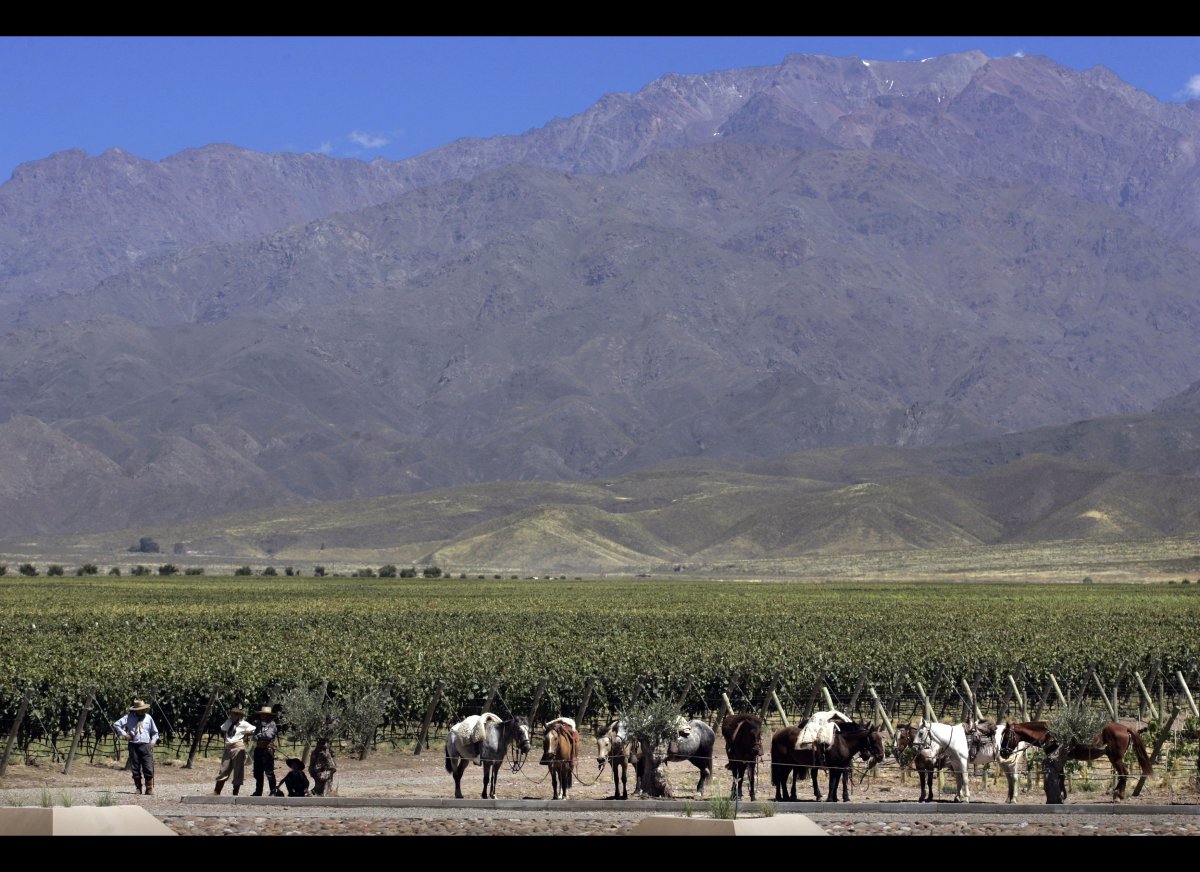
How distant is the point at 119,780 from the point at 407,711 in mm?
10607

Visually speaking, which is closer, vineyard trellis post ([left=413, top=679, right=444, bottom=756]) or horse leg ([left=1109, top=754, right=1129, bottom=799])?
horse leg ([left=1109, top=754, right=1129, bottom=799])

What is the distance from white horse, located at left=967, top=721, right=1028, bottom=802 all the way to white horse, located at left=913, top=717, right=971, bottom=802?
3.26 ft

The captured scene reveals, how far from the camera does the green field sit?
46.3 m

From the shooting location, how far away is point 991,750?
32281 millimetres

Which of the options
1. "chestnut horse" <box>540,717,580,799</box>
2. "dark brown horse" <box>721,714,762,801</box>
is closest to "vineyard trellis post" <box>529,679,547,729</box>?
"chestnut horse" <box>540,717,580,799</box>

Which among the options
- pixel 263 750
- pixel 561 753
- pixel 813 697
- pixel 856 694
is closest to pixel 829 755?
pixel 561 753

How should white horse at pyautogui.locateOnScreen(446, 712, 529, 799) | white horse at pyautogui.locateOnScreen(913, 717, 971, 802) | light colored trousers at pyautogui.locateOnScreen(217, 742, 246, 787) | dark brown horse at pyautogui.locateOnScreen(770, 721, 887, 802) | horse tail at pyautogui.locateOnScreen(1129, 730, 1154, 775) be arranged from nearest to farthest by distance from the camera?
dark brown horse at pyautogui.locateOnScreen(770, 721, 887, 802) → white horse at pyautogui.locateOnScreen(913, 717, 971, 802) → light colored trousers at pyautogui.locateOnScreen(217, 742, 246, 787) → white horse at pyautogui.locateOnScreen(446, 712, 529, 799) → horse tail at pyautogui.locateOnScreen(1129, 730, 1154, 775)

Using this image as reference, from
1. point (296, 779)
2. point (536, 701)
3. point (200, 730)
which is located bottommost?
point (296, 779)

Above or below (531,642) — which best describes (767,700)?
below

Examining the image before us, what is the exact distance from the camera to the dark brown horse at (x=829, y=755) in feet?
100

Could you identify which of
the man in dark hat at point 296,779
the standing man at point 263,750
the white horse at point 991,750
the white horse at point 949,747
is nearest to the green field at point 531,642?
the man in dark hat at point 296,779

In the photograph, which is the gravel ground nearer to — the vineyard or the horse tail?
the horse tail

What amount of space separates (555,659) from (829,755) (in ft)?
75.6

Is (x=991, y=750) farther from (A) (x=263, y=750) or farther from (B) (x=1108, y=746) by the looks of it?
(A) (x=263, y=750)
